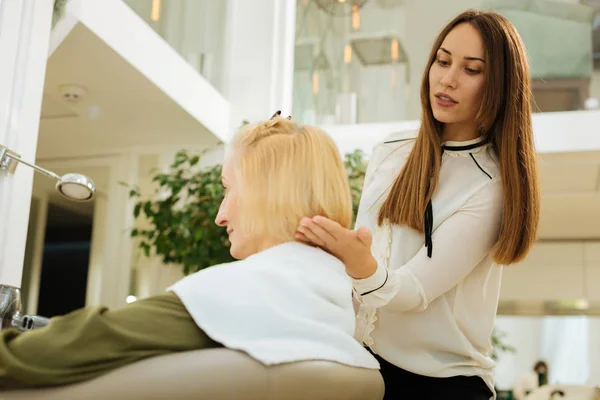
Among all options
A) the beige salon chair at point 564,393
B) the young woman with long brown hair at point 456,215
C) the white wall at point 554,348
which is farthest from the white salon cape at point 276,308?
the white wall at point 554,348

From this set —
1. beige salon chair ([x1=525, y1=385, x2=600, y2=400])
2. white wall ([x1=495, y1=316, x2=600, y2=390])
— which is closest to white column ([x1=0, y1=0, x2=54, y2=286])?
beige salon chair ([x1=525, y1=385, x2=600, y2=400])

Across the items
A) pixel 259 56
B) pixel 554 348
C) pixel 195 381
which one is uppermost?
pixel 259 56

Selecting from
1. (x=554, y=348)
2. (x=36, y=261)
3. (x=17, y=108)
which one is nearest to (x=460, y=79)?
(x=17, y=108)

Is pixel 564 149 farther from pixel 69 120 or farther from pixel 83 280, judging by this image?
pixel 83 280

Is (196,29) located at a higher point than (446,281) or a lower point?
higher

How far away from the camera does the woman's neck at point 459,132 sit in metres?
1.56

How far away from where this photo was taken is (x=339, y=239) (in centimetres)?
111

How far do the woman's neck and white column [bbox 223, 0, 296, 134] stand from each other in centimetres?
331

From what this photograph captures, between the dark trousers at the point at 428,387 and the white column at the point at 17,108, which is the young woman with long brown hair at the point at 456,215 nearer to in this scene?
the dark trousers at the point at 428,387

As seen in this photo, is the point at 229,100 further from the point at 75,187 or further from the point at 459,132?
the point at 459,132

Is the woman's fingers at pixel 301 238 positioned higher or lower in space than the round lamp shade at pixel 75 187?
lower

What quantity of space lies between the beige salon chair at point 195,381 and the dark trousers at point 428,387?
1.74 ft

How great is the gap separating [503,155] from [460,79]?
0.17m

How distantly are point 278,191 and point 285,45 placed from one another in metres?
4.14
